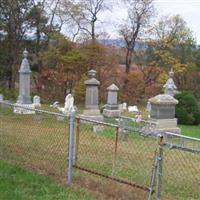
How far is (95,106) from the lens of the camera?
692 inches

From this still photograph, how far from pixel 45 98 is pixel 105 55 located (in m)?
4.85

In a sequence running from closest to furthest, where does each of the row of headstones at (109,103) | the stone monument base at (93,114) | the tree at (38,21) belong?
the row of headstones at (109,103), the stone monument base at (93,114), the tree at (38,21)

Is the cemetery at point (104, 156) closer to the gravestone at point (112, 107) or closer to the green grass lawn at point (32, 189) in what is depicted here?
the green grass lawn at point (32, 189)

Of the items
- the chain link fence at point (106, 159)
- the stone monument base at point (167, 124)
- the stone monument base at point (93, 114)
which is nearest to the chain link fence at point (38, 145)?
the chain link fence at point (106, 159)

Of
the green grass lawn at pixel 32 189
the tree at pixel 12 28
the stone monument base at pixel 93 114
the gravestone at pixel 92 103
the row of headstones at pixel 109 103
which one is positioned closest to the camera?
the green grass lawn at pixel 32 189

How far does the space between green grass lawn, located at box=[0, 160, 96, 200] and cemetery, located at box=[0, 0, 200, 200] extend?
0.6 inches

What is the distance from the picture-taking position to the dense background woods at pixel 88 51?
28.5 m

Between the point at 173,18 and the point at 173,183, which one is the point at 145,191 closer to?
the point at 173,183

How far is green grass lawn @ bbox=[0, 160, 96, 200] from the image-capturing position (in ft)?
19.3

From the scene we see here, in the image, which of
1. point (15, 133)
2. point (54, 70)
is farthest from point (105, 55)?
point (15, 133)

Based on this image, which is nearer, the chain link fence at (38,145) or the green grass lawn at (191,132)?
the chain link fence at (38,145)

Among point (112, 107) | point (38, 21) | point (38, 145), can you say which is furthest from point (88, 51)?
point (38, 145)

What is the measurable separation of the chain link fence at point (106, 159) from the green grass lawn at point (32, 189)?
0.30 meters

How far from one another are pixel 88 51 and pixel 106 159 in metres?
21.8
